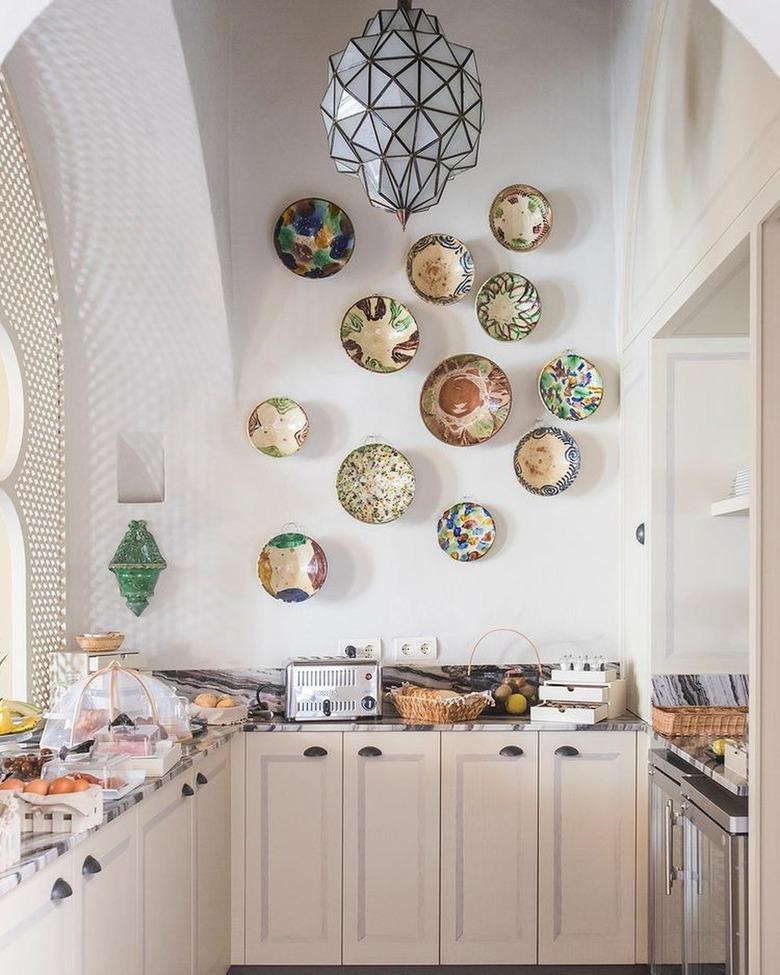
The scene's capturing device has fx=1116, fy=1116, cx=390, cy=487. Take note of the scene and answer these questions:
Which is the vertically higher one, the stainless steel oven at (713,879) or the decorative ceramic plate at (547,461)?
the decorative ceramic plate at (547,461)

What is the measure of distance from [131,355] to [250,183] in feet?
2.54

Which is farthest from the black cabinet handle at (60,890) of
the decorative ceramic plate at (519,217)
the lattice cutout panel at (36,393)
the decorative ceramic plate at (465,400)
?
the decorative ceramic plate at (519,217)

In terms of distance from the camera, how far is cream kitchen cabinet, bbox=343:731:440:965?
369 centimetres

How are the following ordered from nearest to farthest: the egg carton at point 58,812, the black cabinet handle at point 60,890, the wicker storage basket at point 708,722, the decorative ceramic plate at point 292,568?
the black cabinet handle at point 60,890 < the egg carton at point 58,812 < the wicker storage basket at point 708,722 < the decorative ceramic plate at point 292,568

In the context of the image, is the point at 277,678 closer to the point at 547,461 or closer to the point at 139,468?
the point at 139,468

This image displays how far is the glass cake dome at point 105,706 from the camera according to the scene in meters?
2.99

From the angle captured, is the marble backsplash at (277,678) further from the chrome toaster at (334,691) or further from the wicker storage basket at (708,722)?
the wicker storage basket at (708,722)

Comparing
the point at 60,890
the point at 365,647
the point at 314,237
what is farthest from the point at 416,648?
the point at 60,890

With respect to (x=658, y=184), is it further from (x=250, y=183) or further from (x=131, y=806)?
(x=131, y=806)

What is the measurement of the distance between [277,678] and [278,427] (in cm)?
91

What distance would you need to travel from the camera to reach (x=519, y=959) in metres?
3.69

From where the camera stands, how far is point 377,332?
4.09 meters

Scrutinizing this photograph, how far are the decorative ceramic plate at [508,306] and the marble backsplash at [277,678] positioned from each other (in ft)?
4.00

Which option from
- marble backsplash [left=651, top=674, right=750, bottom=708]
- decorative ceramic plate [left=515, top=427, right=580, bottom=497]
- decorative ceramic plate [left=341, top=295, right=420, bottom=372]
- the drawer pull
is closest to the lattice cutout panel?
the drawer pull
